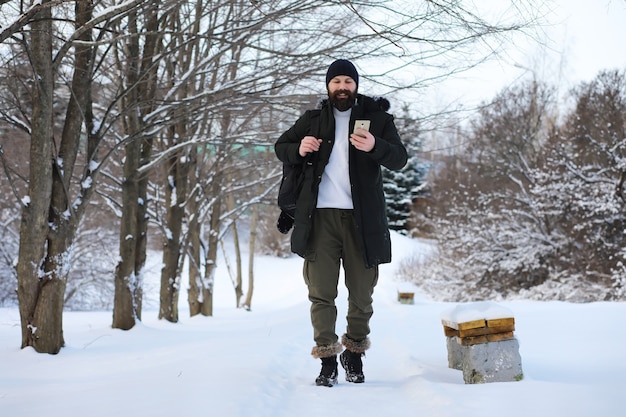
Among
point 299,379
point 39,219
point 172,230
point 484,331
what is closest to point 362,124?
point 484,331

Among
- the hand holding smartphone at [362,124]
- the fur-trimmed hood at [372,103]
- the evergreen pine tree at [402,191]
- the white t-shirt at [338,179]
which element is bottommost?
the white t-shirt at [338,179]

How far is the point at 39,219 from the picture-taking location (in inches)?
189

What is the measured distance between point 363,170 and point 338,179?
147mm

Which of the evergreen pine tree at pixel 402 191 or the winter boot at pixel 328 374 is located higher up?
the evergreen pine tree at pixel 402 191

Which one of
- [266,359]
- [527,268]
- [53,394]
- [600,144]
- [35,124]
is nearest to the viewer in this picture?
[53,394]

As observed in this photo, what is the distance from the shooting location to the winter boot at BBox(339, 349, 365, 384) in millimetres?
3432

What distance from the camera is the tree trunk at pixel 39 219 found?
4.73m

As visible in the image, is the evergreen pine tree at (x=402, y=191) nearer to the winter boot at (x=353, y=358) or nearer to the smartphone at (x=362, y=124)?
the winter boot at (x=353, y=358)

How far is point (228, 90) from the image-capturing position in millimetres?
5875

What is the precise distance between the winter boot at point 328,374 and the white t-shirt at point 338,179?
2.76 feet

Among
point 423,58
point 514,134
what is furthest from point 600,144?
point 423,58

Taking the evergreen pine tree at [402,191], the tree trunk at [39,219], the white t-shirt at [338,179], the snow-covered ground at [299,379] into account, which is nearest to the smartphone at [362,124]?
the white t-shirt at [338,179]

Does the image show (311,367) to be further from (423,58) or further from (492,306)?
(423,58)

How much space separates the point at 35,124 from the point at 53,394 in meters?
2.50
